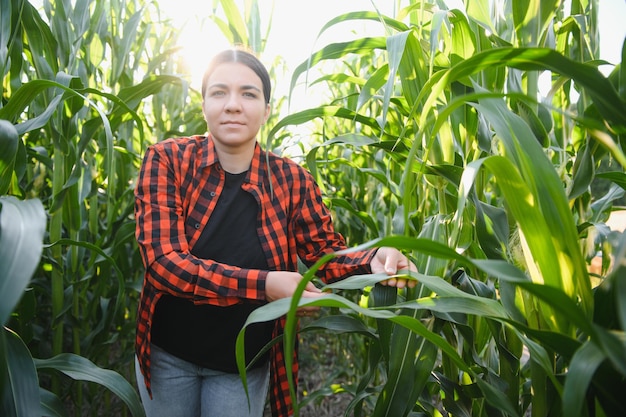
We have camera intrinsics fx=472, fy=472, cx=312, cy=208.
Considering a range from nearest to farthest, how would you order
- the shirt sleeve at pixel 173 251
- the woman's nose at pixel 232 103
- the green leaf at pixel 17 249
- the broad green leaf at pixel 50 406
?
the green leaf at pixel 17 249 < the broad green leaf at pixel 50 406 < the shirt sleeve at pixel 173 251 < the woman's nose at pixel 232 103

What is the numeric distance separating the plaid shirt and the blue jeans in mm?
34

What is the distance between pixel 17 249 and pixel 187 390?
0.71 meters

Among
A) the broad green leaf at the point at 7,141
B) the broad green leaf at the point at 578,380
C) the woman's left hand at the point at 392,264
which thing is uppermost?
the broad green leaf at the point at 7,141

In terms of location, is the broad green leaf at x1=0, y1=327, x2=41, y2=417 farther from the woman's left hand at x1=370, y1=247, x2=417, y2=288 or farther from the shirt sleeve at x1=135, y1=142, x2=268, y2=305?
the woman's left hand at x1=370, y1=247, x2=417, y2=288

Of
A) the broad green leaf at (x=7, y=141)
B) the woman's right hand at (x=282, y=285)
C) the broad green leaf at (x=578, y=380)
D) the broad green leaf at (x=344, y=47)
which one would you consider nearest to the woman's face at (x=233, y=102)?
the broad green leaf at (x=344, y=47)

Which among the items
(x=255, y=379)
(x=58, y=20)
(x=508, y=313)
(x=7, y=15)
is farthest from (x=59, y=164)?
(x=508, y=313)

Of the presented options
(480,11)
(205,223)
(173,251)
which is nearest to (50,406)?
(173,251)

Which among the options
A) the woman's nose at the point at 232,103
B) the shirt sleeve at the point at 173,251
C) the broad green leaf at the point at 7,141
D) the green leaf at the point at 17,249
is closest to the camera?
the green leaf at the point at 17,249

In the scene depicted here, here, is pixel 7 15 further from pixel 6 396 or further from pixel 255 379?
pixel 255 379

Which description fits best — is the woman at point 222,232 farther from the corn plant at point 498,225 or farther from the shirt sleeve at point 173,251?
the corn plant at point 498,225

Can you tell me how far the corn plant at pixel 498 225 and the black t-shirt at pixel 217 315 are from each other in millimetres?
240

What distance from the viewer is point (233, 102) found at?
93cm

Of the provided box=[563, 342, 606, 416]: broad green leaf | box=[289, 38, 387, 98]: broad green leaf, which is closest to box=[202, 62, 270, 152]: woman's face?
box=[289, 38, 387, 98]: broad green leaf

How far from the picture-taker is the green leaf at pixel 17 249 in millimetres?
362
